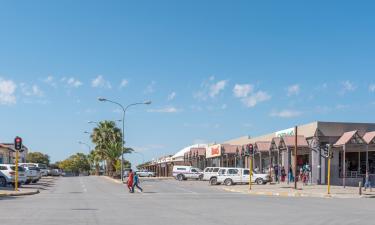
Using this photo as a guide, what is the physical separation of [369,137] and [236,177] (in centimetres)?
1161

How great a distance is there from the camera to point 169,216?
57.4 feet

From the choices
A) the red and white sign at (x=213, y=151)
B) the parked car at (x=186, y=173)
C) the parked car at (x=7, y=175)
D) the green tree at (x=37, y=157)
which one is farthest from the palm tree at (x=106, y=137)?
the green tree at (x=37, y=157)

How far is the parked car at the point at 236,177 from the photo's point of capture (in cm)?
4903

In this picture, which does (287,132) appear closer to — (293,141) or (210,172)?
(293,141)

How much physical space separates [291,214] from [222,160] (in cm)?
5978

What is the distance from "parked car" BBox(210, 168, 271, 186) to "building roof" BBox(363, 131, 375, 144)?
30.5 feet

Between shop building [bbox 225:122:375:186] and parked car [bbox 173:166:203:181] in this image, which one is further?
parked car [bbox 173:166:203:181]

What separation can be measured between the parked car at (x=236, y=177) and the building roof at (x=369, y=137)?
9.31 m

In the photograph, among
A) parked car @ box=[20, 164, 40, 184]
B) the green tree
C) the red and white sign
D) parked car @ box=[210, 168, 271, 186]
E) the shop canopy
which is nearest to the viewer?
the shop canopy

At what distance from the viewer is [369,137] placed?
4416 cm

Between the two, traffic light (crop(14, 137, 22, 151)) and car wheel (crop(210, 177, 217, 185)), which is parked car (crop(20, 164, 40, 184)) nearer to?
traffic light (crop(14, 137, 22, 151))

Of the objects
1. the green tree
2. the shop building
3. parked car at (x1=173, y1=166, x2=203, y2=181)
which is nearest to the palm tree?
parked car at (x1=173, y1=166, x2=203, y2=181)

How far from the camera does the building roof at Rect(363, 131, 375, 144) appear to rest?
43.4 meters

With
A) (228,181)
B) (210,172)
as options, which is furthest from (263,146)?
(228,181)
